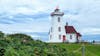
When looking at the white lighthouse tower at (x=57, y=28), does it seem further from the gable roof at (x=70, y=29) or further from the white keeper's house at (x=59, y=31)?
the gable roof at (x=70, y=29)

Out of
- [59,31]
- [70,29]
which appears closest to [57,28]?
[59,31]

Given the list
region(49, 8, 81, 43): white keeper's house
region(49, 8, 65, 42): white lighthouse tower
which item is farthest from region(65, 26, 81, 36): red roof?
region(49, 8, 65, 42): white lighthouse tower

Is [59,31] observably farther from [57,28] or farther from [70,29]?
[70,29]

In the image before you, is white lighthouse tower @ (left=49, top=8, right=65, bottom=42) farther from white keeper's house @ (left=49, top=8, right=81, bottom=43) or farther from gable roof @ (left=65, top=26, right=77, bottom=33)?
gable roof @ (left=65, top=26, right=77, bottom=33)

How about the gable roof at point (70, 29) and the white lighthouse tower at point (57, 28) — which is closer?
the white lighthouse tower at point (57, 28)

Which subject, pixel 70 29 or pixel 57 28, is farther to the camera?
pixel 70 29

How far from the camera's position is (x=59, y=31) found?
86.5 metres

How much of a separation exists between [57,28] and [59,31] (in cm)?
108

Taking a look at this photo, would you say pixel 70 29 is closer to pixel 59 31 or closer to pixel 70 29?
pixel 70 29

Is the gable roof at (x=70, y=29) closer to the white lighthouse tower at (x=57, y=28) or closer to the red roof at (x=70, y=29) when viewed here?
the red roof at (x=70, y=29)

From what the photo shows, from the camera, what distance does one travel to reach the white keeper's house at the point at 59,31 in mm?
85438

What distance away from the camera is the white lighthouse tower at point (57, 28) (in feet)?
280

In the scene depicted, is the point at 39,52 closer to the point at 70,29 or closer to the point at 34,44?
the point at 34,44

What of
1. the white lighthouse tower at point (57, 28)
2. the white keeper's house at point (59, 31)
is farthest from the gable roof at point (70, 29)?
the white lighthouse tower at point (57, 28)
